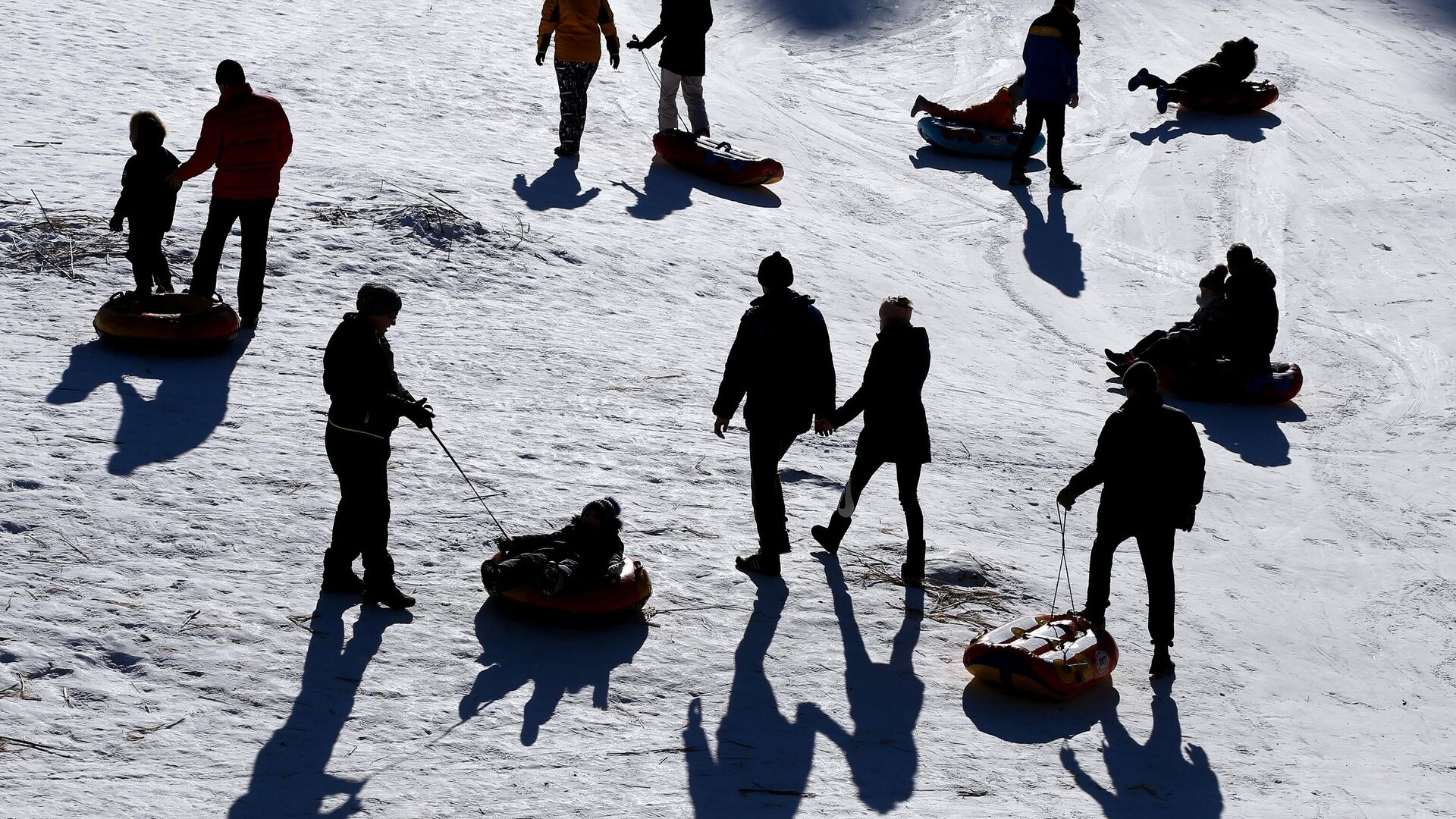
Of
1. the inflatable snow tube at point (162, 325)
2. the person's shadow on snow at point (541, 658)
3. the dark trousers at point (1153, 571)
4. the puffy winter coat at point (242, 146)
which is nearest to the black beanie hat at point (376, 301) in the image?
the person's shadow on snow at point (541, 658)

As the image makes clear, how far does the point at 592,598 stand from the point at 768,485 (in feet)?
4.05

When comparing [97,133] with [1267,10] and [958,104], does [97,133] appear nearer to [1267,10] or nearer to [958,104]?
[958,104]

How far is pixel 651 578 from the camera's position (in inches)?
284

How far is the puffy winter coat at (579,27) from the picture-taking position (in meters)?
13.3

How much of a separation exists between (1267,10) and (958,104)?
751cm

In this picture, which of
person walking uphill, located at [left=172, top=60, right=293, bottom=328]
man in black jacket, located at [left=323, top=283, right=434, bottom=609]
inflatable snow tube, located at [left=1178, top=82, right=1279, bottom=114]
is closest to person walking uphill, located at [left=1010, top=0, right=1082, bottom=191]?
inflatable snow tube, located at [left=1178, top=82, right=1279, bottom=114]

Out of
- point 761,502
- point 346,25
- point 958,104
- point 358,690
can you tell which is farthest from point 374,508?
point 958,104

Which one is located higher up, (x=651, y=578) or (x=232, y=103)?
(x=232, y=103)

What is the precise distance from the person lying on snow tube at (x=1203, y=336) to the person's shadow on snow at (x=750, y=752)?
242 inches

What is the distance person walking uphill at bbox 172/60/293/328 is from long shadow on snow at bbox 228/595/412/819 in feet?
11.7

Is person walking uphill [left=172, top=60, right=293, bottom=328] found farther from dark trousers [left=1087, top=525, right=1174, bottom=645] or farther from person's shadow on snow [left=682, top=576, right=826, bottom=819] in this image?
dark trousers [left=1087, top=525, right=1174, bottom=645]

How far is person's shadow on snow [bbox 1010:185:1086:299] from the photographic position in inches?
551

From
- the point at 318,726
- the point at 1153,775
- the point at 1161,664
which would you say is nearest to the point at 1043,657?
the point at 1153,775

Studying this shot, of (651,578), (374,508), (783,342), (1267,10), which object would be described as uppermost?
(1267,10)
